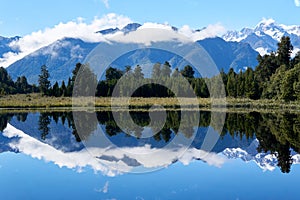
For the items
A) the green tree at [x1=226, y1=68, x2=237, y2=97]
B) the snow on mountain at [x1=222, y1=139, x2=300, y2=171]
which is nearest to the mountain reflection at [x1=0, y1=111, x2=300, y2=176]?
the snow on mountain at [x1=222, y1=139, x2=300, y2=171]

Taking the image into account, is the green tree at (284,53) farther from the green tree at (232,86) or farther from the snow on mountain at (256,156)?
the snow on mountain at (256,156)

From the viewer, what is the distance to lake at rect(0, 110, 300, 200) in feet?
34.0

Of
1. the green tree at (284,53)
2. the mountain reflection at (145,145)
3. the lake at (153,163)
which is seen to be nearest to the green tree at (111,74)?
the green tree at (284,53)

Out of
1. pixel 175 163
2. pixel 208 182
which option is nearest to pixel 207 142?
pixel 175 163

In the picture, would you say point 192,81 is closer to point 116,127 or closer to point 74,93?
point 74,93

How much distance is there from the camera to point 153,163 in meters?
14.4

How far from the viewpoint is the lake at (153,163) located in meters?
10.4

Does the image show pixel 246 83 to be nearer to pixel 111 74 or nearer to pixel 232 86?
pixel 232 86

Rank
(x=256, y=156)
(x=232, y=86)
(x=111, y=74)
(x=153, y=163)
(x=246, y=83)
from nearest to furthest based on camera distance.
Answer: (x=153, y=163), (x=256, y=156), (x=246, y=83), (x=232, y=86), (x=111, y=74)

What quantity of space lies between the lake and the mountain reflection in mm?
37

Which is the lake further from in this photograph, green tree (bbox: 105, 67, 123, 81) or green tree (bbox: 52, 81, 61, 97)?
green tree (bbox: 105, 67, 123, 81)

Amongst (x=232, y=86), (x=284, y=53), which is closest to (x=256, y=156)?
(x=284, y=53)

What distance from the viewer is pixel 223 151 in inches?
655

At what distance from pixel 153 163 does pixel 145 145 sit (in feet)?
14.6
